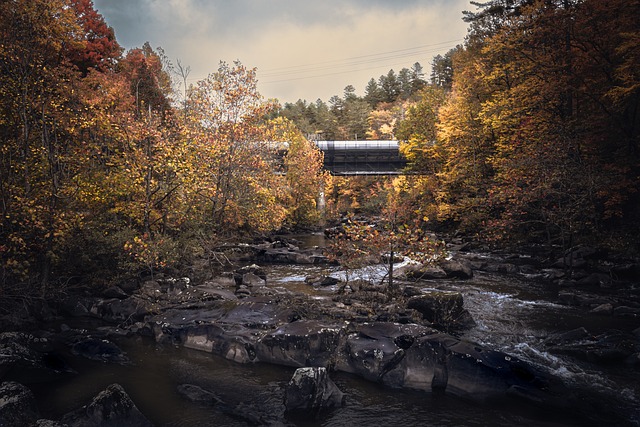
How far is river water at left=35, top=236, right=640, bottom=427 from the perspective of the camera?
8367 mm

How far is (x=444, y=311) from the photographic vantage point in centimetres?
1370

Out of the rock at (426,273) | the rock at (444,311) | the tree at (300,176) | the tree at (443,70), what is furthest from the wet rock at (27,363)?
the tree at (443,70)

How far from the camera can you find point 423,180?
41781 millimetres

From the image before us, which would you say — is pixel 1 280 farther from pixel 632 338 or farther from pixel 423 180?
pixel 423 180

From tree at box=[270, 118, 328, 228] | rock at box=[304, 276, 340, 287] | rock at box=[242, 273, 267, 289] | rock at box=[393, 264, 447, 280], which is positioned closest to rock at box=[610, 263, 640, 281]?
rock at box=[393, 264, 447, 280]

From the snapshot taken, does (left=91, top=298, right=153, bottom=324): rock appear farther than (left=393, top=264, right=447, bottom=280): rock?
No

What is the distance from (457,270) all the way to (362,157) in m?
39.1

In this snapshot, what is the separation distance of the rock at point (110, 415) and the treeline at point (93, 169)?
23.4 ft

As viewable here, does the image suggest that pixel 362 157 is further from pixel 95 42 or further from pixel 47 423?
pixel 47 423

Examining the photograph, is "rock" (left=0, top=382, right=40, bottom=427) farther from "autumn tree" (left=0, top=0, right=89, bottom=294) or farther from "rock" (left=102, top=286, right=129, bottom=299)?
"rock" (left=102, top=286, right=129, bottom=299)

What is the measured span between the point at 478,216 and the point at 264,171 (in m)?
17.2

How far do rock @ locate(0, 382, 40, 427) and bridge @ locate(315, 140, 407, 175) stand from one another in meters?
51.4

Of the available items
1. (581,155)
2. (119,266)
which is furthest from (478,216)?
(119,266)

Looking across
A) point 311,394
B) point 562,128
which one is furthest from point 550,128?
point 311,394
